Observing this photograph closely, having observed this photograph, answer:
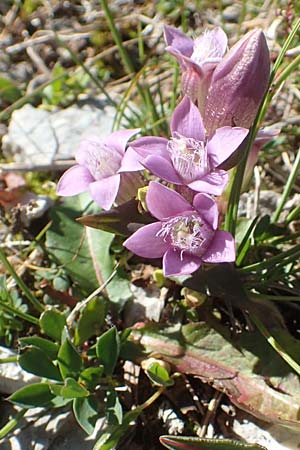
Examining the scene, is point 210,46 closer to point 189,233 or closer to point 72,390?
point 189,233

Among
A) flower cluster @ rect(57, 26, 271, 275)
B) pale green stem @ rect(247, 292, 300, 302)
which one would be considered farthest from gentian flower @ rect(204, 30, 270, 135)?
pale green stem @ rect(247, 292, 300, 302)

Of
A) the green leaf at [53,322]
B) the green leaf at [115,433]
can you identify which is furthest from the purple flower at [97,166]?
the green leaf at [115,433]

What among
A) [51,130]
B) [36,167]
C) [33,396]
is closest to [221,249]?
[33,396]

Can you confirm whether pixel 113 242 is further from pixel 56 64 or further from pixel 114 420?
pixel 56 64

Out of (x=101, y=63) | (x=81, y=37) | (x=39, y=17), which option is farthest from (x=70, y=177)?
(x=39, y=17)

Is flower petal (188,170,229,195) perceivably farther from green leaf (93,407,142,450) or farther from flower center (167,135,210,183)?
green leaf (93,407,142,450)

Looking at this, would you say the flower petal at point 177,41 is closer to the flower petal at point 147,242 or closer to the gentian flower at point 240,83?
the gentian flower at point 240,83

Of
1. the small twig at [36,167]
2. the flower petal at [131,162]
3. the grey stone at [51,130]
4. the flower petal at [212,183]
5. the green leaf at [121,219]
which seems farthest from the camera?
the grey stone at [51,130]
